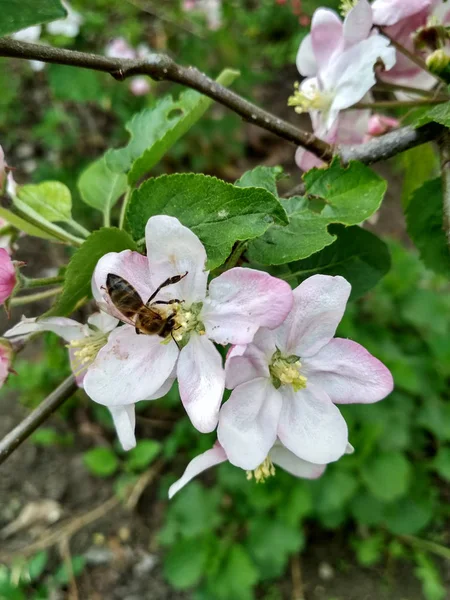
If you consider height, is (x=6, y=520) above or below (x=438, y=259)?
below

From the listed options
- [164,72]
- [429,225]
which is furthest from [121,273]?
[429,225]

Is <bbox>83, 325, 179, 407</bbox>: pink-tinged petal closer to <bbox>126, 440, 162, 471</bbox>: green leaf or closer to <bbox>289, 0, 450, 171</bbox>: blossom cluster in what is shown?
<bbox>289, 0, 450, 171</bbox>: blossom cluster

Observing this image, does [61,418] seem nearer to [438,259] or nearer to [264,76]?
[264,76]

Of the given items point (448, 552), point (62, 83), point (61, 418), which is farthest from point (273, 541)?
point (62, 83)

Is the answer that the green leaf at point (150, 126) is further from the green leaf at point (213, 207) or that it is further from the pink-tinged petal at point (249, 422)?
the pink-tinged petal at point (249, 422)

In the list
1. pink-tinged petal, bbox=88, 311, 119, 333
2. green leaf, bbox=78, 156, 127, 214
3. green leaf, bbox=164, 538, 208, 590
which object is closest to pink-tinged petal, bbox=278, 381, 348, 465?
pink-tinged petal, bbox=88, 311, 119, 333

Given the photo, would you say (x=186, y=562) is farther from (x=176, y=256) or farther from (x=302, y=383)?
(x=176, y=256)

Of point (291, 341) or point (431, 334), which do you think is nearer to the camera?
point (291, 341)

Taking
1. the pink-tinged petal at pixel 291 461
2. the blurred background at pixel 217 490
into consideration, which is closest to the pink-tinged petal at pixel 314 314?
the pink-tinged petal at pixel 291 461
